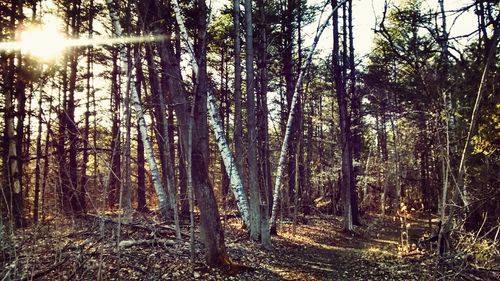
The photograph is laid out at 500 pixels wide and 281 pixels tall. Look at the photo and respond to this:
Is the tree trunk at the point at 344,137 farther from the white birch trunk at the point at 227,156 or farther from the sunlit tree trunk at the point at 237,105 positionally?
the white birch trunk at the point at 227,156

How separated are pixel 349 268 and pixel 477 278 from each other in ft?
8.44

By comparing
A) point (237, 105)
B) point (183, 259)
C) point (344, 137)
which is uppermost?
point (237, 105)

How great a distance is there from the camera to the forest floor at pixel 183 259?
5.74 metres

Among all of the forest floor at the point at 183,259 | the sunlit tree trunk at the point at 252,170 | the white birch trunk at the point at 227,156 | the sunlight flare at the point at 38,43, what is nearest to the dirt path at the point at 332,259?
the forest floor at the point at 183,259

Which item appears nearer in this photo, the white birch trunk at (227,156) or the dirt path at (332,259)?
the dirt path at (332,259)

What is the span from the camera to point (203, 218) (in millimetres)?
6805

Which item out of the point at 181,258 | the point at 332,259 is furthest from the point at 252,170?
the point at 181,258

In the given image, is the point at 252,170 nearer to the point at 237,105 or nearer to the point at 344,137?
the point at 237,105

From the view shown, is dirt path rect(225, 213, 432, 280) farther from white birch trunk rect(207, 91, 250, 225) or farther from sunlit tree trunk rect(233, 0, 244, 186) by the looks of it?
sunlit tree trunk rect(233, 0, 244, 186)

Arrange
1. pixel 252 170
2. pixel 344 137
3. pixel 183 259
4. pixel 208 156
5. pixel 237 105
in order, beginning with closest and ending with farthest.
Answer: pixel 183 259, pixel 208 156, pixel 252 170, pixel 237 105, pixel 344 137

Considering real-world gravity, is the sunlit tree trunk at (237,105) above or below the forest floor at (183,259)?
above

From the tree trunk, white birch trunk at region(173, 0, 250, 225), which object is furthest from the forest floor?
the tree trunk

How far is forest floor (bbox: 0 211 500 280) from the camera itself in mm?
5738

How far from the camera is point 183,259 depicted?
7203 mm
